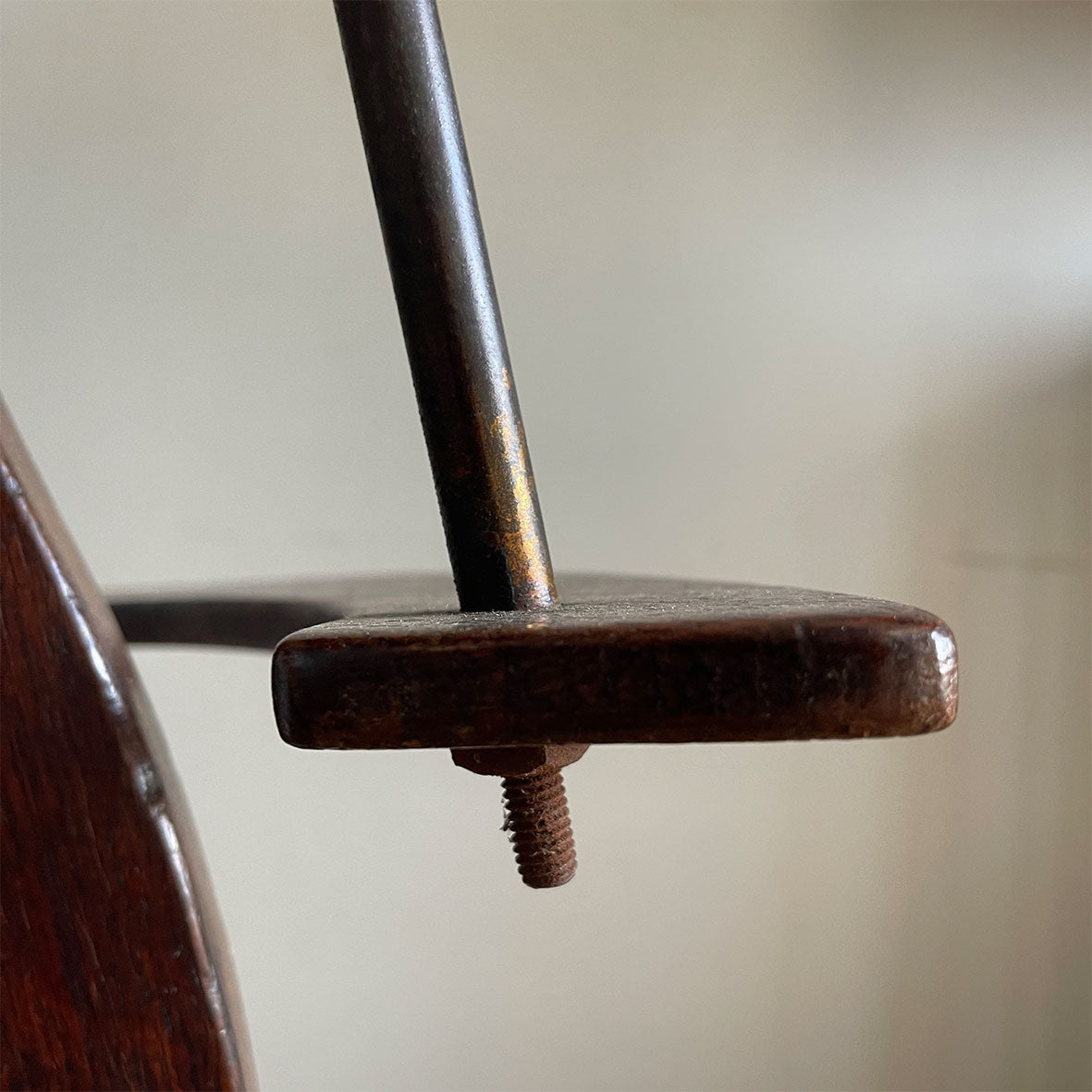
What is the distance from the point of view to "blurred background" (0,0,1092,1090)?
121 cm

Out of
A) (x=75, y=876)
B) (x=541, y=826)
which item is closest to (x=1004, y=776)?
(x=541, y=826)

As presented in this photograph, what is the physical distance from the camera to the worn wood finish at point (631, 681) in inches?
7.6

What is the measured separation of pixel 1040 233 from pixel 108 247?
1.10 m

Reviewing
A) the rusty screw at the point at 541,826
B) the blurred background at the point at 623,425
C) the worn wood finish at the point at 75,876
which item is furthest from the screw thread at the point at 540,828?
the blurred background at the point at 623,425

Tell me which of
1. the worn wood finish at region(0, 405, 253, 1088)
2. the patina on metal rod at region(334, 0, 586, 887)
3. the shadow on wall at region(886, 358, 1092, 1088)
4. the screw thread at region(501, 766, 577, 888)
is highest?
the patina on metal rod at region(334, 0, 586, 887)

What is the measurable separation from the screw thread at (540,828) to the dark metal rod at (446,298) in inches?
2.1

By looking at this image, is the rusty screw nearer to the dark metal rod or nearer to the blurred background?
the dark metal rod

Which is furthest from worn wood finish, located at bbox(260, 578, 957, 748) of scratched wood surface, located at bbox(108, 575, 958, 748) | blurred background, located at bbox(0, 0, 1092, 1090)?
blurred background, located at bbox(0, 0, 1092, 1090)

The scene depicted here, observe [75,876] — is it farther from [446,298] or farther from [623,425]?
[623,425]

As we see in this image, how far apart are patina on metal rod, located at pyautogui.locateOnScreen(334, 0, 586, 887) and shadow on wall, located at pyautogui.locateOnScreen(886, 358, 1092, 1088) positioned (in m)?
1.09


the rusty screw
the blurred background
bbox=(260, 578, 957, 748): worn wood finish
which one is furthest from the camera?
the blurred background

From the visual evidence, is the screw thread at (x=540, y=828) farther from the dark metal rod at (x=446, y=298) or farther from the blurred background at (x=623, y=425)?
the blurred background at (x=623, y=425)

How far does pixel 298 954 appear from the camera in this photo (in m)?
1.34

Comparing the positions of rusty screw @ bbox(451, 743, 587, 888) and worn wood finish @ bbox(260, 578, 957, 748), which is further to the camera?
rusty screw @ bbox(451, 743, 587, 888)
